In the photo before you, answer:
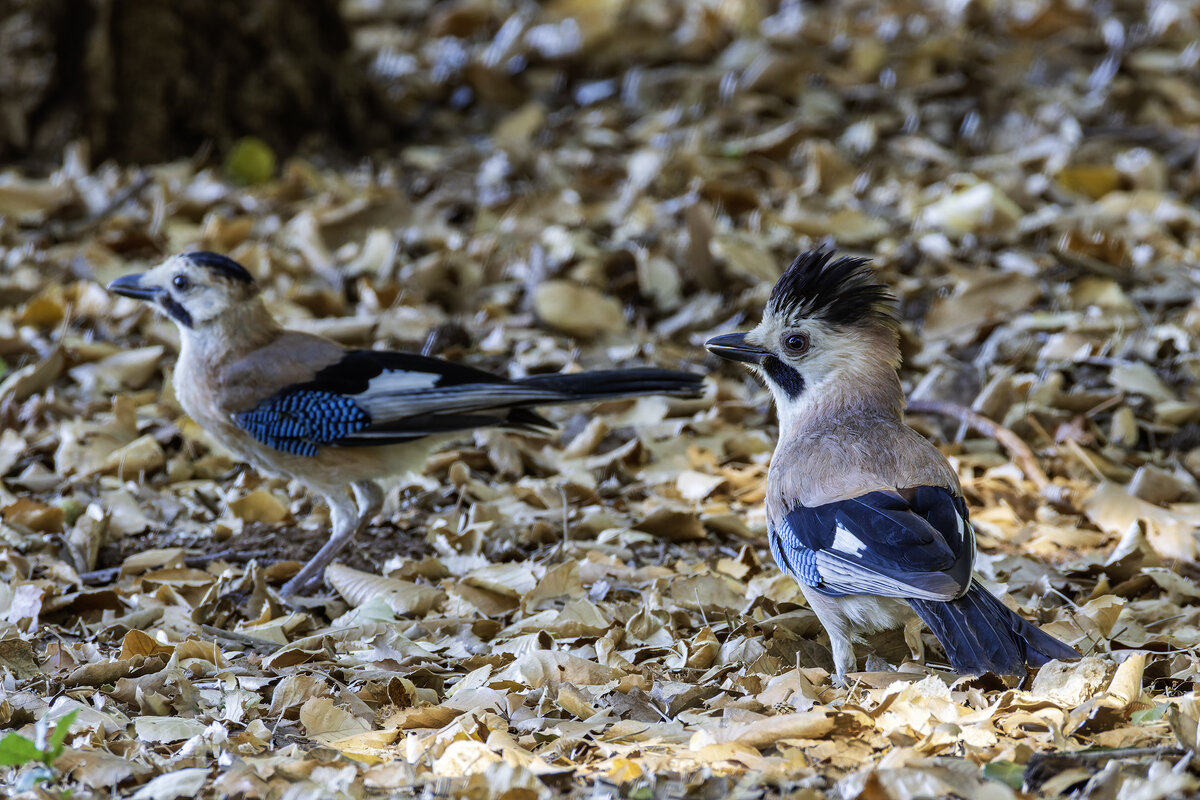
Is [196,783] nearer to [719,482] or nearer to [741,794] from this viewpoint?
[741,794]

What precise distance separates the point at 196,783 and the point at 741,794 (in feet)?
3.85

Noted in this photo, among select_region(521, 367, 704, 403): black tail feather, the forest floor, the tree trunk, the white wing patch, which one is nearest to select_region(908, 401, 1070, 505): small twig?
the forest floor

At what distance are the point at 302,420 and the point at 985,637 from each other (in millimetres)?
2596

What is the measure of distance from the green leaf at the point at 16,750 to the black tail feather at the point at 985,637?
208 cm

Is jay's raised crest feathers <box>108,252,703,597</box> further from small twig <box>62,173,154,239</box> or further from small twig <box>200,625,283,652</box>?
small twig <box>62,173,154,239</box>

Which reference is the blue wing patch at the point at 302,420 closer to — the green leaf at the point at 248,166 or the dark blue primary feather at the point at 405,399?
the dark blue primary feather at the point at 405,399

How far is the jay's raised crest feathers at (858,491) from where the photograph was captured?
3.14 metres

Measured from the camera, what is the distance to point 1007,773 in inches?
104

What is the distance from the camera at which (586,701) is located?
10.7 ft

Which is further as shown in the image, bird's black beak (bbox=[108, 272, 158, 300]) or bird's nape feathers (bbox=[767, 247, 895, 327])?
bird's black beak (bbox=[108, 272, 158, 300])

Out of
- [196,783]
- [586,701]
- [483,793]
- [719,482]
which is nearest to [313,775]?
[196,783]

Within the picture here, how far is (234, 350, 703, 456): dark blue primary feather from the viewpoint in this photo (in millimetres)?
4641

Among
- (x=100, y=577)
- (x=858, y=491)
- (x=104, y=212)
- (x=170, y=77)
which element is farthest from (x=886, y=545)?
(x=170, y=77)

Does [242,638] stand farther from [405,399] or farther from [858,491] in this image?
[858,491]
